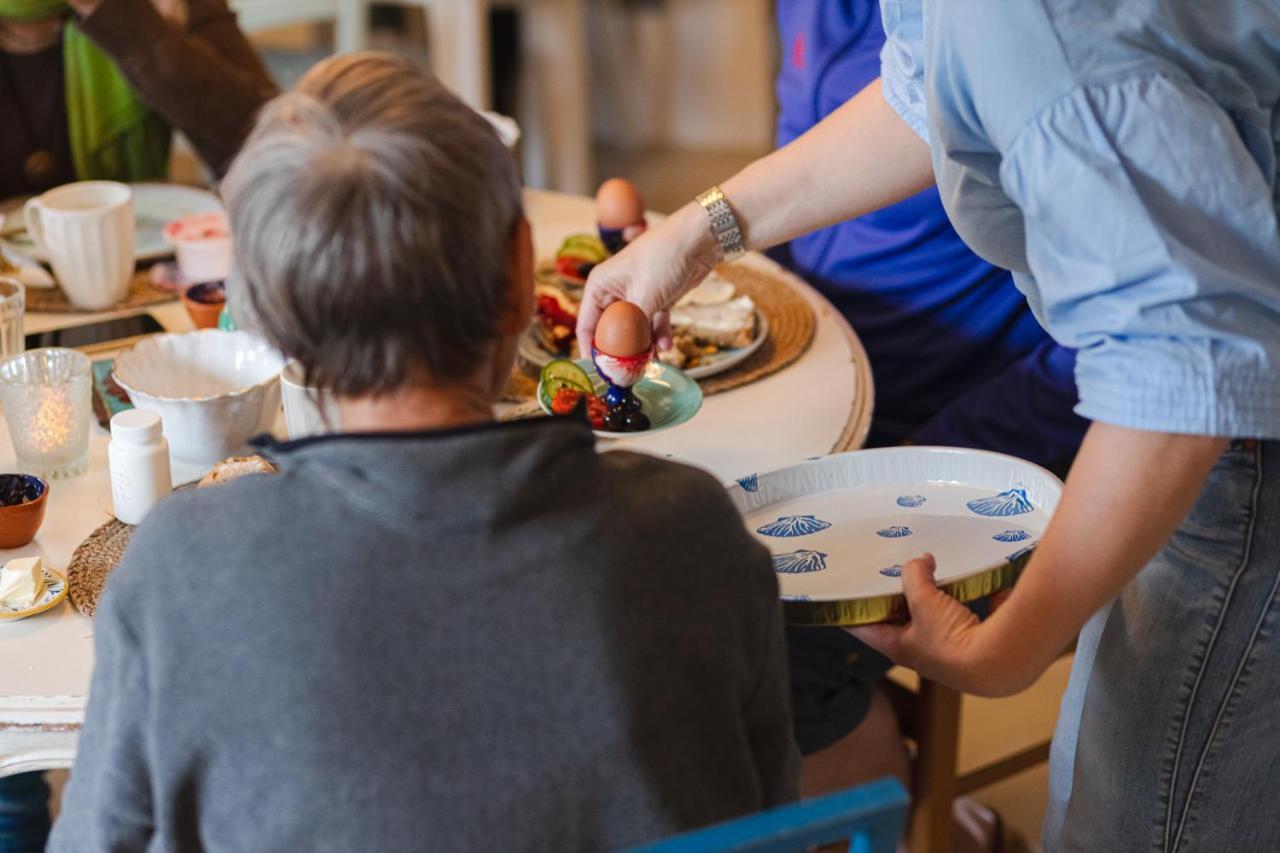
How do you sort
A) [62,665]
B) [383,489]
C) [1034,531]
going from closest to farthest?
1. [383,489]
2. [62,665]
3. [1034,531]

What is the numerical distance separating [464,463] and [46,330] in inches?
38.2

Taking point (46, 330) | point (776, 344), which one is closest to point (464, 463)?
point (776, 344)

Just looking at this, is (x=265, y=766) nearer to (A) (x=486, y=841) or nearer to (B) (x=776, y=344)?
(A) (x=486, y=841)

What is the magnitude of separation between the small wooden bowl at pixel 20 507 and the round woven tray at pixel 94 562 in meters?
0.04

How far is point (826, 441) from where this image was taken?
1.29 metres

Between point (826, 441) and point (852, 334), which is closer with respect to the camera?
point (826, 441)

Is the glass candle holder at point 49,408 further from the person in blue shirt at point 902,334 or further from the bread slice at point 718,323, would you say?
the person in blue shirt at point 902,334

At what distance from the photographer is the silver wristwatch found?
53.5 inches

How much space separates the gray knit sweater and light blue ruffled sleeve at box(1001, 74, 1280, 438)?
31 cm

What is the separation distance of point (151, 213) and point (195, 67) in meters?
0.21

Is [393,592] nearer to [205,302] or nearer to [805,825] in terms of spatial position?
[805,825]

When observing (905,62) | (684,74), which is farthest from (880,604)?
(684,74)

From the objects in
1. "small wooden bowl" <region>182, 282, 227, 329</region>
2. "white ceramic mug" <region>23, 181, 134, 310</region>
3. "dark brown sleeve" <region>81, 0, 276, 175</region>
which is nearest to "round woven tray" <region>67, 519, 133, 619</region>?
"small wooden bowl" <region>182, 282, 227, 329</region>

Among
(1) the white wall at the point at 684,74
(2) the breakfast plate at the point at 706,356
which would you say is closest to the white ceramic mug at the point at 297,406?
(2) the breakfast plate at the point at 706,356
